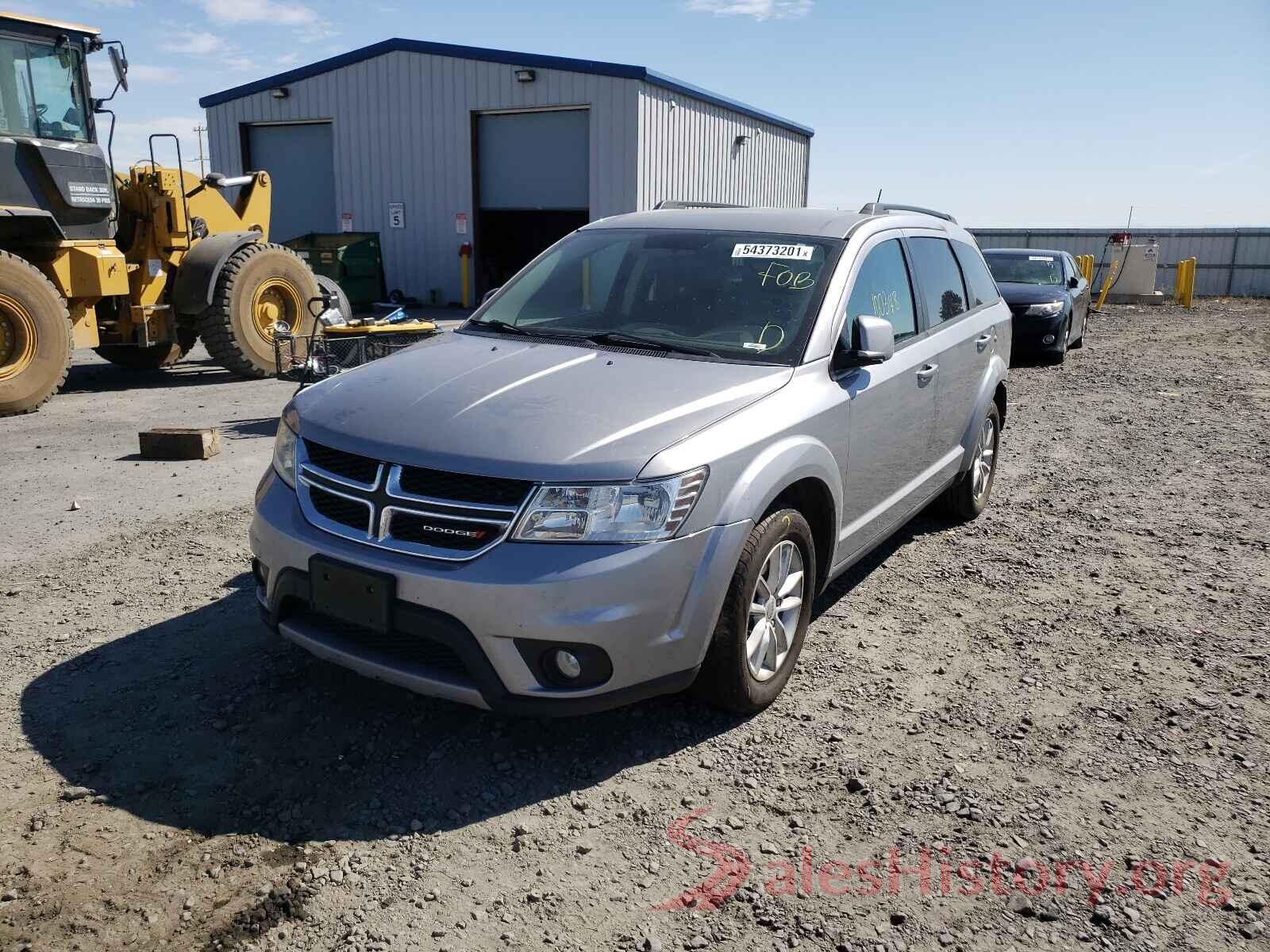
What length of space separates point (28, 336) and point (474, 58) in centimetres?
1329

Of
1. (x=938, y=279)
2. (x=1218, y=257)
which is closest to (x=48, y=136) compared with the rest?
(x=938, y=279)

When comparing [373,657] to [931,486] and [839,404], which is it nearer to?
[839,404]

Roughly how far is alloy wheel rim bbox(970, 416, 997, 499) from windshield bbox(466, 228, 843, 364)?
2.27 m

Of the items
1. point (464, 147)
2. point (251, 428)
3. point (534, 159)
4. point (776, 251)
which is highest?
point (464, 147)

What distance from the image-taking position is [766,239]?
4453 mm

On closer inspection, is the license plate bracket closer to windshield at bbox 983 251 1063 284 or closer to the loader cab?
the loader cab

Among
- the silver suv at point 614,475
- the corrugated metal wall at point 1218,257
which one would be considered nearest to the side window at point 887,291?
the silver suv at point 614,475

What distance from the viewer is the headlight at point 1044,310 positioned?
1440 cm

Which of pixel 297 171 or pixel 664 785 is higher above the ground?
pixel 297 171

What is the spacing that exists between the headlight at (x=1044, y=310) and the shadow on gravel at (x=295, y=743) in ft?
40.5

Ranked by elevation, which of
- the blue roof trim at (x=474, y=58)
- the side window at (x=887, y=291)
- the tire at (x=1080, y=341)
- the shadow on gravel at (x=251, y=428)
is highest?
the blue roof trim at (x=474, y=58)

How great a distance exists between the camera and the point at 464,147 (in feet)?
68.0

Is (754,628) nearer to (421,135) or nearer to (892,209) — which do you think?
(892,209)

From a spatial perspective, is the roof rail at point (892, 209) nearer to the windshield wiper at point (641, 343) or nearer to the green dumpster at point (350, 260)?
the windshield wiper at point (641, 343)
